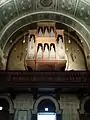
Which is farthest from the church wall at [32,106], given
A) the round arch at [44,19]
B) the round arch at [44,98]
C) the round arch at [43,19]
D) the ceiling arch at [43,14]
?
the round arch at [44,19]

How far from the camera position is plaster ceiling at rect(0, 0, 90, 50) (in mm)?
14135

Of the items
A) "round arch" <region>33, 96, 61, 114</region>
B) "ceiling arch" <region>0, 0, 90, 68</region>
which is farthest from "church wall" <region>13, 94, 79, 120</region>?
"ceiling arch" <region>0, 0, 90, 68</region>

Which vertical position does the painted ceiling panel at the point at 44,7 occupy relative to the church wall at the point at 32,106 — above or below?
above

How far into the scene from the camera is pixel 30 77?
511 inches

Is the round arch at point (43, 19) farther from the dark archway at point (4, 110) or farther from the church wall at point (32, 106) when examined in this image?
the dark archway at point (4, 110)

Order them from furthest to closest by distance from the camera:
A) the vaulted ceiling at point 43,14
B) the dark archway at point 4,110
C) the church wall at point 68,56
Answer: the church wall at point 68,56, the vaulted ceiling at point 43,14, the dark archway at point 4,110

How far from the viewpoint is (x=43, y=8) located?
14.8 m

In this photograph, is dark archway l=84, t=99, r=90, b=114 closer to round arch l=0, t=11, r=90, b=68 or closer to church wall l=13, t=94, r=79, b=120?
church wall l=13, t=94, r=79, b=120

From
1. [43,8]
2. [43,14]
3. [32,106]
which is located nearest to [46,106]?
[32,106]

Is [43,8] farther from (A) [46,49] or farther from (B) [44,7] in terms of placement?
(A) [46,49]

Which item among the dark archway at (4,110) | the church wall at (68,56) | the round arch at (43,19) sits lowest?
A: the dark archway at (4,110)

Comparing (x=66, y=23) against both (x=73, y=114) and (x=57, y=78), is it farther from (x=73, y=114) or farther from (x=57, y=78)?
(x=73, y=114)

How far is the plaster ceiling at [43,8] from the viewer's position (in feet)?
46.4

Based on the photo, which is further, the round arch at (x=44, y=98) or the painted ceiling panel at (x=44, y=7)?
the painted ceiling panel at (x=44, y=7)
